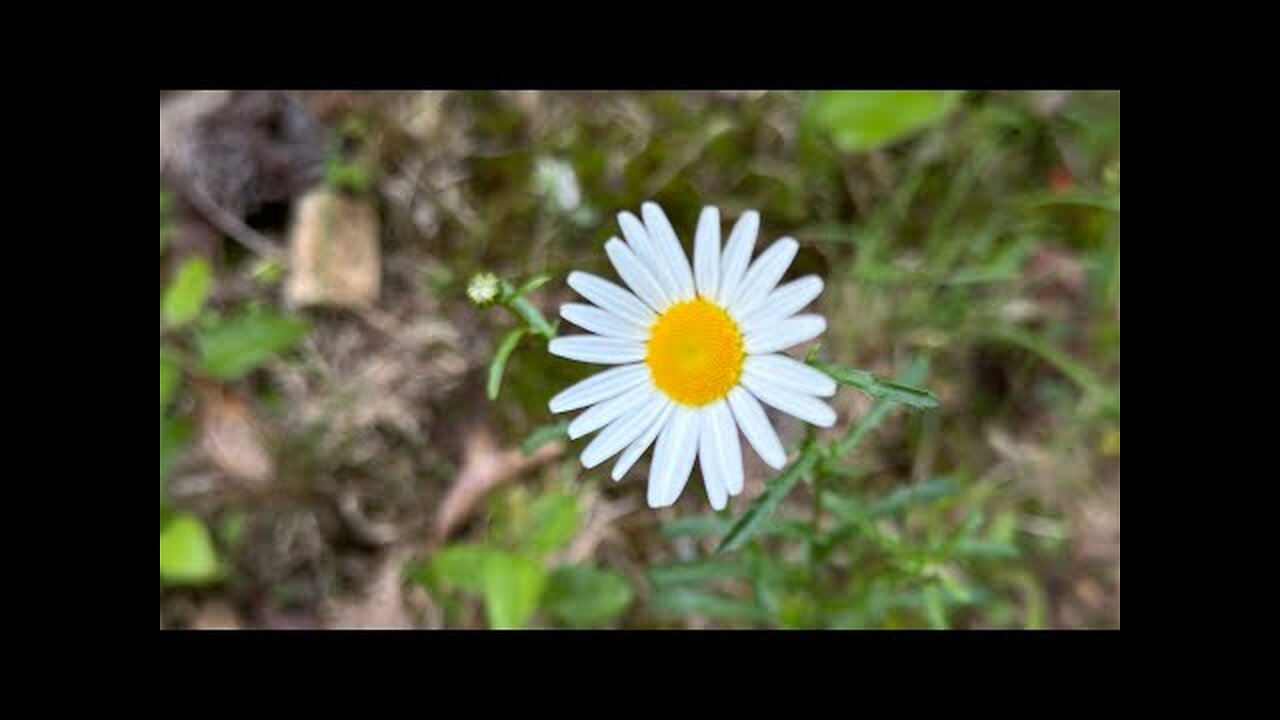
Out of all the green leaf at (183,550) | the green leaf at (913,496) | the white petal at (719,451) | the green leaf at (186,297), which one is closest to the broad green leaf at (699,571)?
the green leaf at (913,496)

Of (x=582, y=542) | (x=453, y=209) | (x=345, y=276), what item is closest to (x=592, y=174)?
(x=453, y=209)

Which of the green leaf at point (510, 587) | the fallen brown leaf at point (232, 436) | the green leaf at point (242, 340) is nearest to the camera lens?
the green leaf at point (510, 587)

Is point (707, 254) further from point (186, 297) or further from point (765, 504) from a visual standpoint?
point (186, 297)

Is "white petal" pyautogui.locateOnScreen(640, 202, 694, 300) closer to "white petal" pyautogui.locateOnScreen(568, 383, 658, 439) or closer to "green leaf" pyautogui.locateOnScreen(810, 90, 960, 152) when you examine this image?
"white petal" pyautogui.locateOnScreen(568, 383, 658, 439)

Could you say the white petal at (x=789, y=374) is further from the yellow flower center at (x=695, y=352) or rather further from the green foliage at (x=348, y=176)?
the green foliage at (x=348, y=176)

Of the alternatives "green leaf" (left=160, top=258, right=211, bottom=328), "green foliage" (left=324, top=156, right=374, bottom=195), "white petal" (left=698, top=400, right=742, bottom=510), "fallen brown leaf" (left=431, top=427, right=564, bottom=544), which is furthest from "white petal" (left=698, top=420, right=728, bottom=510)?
"green foliage" (left=324, top=156, right=374, bottom=195)

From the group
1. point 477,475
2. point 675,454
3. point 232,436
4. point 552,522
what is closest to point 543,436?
point 675,454
